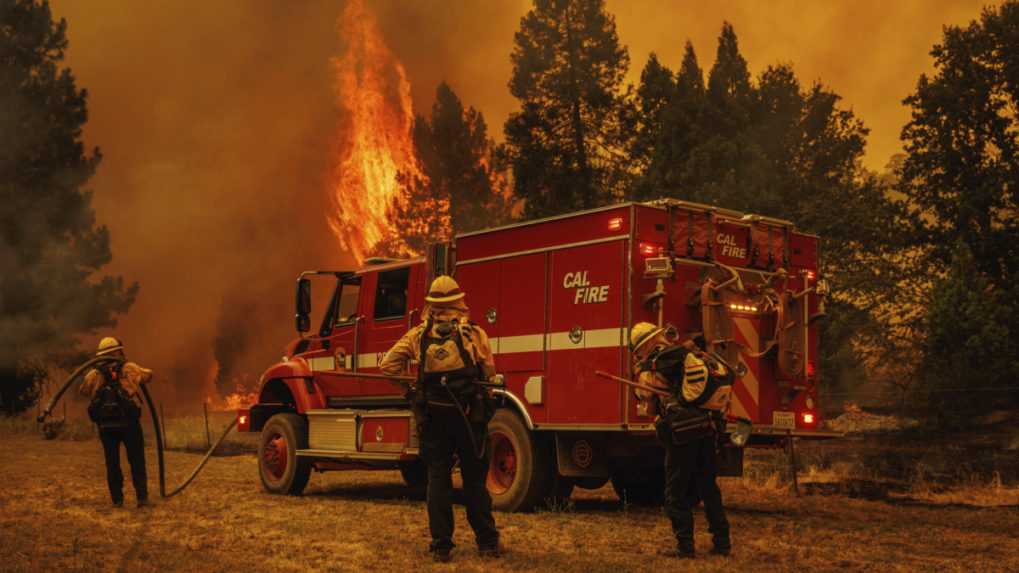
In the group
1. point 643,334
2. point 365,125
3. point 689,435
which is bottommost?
point 689,435

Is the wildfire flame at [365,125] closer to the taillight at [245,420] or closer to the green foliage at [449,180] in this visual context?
the green foliage at [449,180]

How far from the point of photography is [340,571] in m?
8.02

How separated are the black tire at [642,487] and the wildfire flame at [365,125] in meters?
38.4

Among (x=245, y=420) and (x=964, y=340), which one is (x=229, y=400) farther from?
(x=245, y=420)

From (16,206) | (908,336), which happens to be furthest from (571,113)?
(16,206)

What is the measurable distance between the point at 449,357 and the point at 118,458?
564 cm

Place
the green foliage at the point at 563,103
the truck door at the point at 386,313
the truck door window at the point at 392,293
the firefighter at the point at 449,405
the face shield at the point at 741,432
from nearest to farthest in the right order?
the firefighter at the point at 449,405, the face shield at the point at 741,432, the truck door at the point at 386,313, the truck door window at the point at 392,293, the green foliage at the point at 563,103

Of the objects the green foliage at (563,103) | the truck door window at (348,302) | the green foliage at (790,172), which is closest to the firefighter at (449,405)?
the truck door window at (348,302)

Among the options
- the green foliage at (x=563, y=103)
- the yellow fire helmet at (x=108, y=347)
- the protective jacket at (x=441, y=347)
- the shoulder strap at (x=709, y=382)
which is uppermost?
the green foliage at (x=563, y=103)

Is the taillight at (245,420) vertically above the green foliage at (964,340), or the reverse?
the green foliage at (964,340)

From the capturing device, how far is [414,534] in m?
10.1

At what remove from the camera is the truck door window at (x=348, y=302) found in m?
14.9

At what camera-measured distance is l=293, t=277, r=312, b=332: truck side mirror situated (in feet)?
48.6

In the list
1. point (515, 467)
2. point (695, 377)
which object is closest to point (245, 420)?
point (515, 467)
